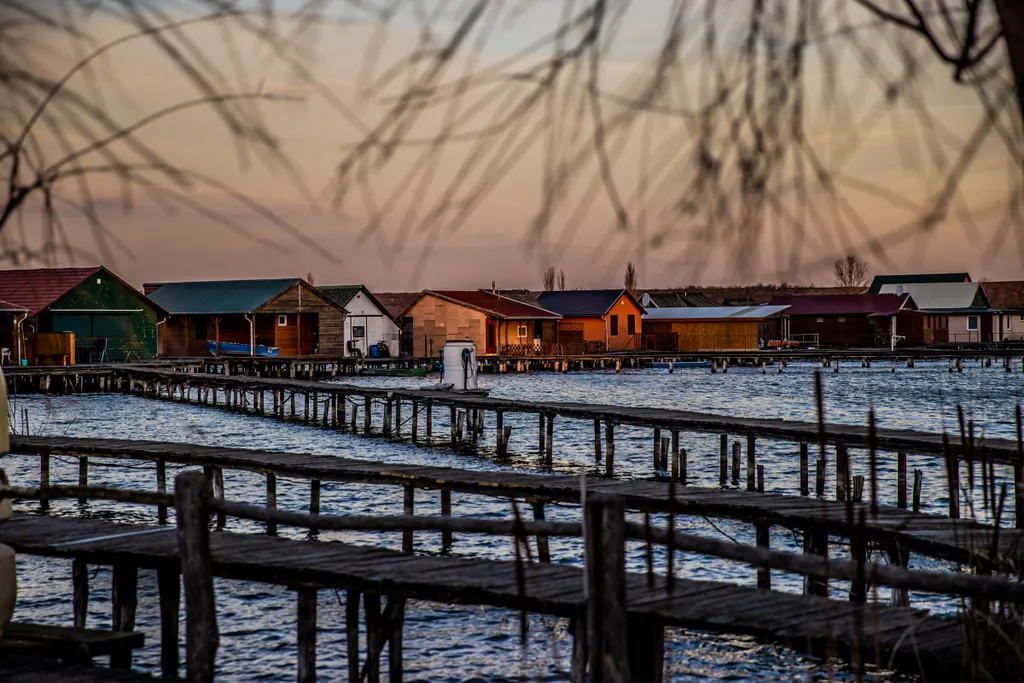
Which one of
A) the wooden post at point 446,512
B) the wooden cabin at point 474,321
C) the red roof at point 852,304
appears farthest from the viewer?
the red roof at point 852,304

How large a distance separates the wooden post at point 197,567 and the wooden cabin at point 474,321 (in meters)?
67.5

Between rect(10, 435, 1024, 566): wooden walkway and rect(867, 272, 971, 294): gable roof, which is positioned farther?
rect(867, 272, 971, 294): gable roof

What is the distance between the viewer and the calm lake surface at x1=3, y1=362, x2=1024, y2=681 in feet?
37.8

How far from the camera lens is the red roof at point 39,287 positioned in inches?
2090

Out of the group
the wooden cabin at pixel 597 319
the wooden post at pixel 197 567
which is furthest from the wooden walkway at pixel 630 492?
the wooden cabin at pixel 597 319

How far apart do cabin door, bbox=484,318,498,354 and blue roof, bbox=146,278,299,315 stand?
14.6 meters

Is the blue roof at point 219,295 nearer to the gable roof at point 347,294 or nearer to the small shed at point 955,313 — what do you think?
the gable roof at point 347,294

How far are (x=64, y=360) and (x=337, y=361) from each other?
58.3 feet

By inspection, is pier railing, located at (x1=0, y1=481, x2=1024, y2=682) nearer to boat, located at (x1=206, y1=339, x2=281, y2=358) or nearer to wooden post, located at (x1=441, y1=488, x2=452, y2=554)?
wooden post, located at (x1=441, y1=488, x2=452, y2=554)

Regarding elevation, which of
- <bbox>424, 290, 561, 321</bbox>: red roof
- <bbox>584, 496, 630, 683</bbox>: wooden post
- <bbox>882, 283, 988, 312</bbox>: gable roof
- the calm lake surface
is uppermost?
<bbox>882, 283, 988, 312</bbox>: gable roof

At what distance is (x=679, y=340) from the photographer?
86.7 metres

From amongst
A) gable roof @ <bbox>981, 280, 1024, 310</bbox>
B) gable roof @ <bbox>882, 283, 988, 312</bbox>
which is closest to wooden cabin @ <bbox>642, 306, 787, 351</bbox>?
gable roof @ <bbox>882, 283, 988, 312</bbox>

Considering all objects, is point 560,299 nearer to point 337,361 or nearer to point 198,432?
point 337,361

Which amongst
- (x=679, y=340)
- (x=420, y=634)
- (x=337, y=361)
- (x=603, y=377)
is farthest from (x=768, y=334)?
(x=420, y=634)
